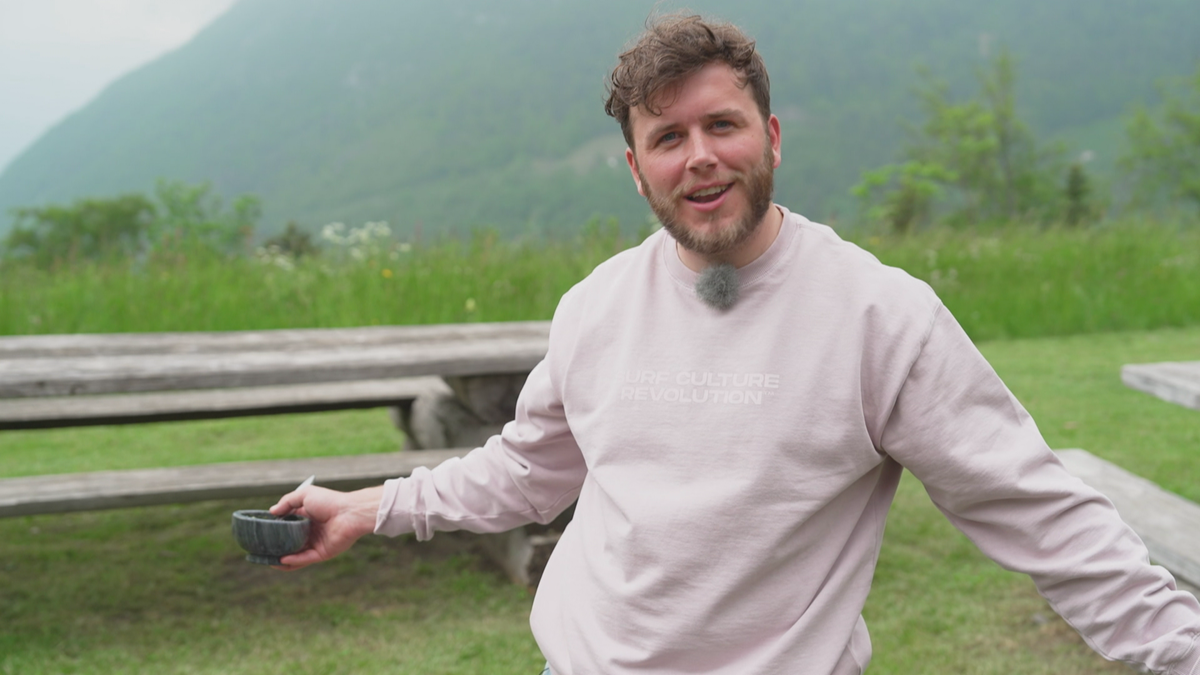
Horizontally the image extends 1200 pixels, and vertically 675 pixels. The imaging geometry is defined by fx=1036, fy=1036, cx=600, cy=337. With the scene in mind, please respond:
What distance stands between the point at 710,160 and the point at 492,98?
459 feet

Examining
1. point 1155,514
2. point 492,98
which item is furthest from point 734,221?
point 492,98

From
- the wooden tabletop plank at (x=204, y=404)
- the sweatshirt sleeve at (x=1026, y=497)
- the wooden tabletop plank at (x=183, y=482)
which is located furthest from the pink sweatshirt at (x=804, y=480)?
the wooden tabletop plank at (x=204, y=404)

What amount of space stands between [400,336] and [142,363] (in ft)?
3.04

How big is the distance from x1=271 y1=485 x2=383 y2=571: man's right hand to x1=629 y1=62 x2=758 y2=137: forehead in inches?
32.0

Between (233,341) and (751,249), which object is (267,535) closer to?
(751,249)

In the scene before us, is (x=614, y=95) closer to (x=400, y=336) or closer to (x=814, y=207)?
(x=400, y=336)

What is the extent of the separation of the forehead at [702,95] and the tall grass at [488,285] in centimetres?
522

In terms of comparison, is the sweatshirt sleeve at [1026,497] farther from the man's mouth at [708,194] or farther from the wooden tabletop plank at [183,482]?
the wooden tabletop plank at [183,482]

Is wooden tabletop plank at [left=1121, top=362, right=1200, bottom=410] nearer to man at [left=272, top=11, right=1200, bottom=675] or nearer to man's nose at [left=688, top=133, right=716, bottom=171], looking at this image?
man at [left=272, top=11, right=1200, bottom=675]

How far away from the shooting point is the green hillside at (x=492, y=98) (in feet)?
367

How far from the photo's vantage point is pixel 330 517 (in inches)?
69.4

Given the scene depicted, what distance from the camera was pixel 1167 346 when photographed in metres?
7.15

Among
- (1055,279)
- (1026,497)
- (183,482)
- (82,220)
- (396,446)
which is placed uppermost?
(1026,497)

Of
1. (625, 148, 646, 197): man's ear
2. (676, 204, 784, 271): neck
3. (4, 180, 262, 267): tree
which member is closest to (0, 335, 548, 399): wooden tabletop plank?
(625, 148, 646, 197): man's ear
